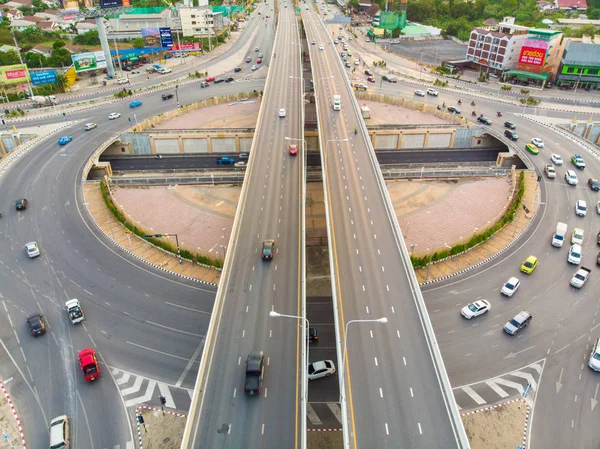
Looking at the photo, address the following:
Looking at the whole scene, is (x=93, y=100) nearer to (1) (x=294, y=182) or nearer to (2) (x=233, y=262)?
(1) (x=294, y=182)

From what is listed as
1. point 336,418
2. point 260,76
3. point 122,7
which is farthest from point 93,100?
point 336,418

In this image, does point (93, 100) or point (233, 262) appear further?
point (93, 100)

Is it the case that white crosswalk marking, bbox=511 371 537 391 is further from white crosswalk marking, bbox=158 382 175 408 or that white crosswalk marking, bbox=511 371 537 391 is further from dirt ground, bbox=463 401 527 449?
white crosswalk marking, bbox=158 382 175 408

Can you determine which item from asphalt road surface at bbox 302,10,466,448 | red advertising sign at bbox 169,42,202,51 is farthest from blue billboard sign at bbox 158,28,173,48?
asphalt road surface at bbox 302,10,466,448

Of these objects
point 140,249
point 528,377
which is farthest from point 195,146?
point 528,377

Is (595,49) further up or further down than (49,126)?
further up

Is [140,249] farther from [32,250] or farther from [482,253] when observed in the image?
[482,253]
